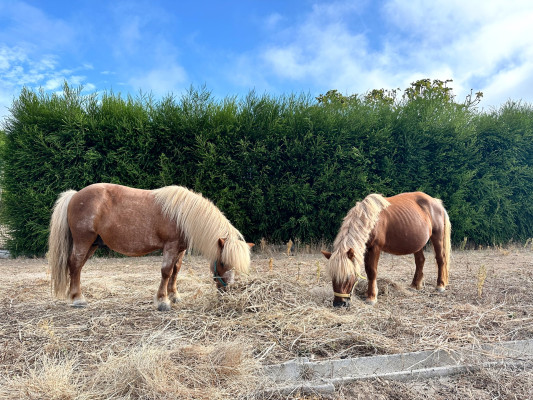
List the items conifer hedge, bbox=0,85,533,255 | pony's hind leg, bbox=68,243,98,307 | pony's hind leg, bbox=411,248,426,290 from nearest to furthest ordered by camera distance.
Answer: pony's hind leg, bbox=68,243,98,307 < pony's hind leg, bbox=411,248,426,290 < conifer hedge, bbox=0,85,533,255

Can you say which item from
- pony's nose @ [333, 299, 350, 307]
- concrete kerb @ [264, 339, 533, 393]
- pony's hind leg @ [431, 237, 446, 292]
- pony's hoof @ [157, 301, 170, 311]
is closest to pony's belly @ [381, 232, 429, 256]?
pony's hind leg @ [431, 237, 446, 292]

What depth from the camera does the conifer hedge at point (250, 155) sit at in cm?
904

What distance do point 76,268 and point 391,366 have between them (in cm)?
381

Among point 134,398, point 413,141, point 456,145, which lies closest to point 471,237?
point 456,145

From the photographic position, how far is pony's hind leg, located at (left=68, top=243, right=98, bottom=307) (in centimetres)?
462

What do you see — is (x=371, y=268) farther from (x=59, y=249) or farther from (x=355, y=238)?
(x=59, y=249)

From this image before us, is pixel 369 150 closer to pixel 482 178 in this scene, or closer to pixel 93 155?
pixel 482 178

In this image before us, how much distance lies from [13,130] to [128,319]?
7793mm

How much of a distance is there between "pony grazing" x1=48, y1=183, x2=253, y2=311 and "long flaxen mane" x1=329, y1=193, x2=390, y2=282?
116 centimetres

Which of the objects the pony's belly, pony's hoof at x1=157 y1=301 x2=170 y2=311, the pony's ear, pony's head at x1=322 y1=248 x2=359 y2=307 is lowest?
pony's hoof at x1=157 y1=301 x2=170 y2=311

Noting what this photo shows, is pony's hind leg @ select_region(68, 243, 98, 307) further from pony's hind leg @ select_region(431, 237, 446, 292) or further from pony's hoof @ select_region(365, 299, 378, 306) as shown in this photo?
pony's hind leg @ select_region(431, 237, 446, 292)

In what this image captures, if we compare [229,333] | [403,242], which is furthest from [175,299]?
[403,242]

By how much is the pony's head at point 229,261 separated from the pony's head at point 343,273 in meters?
0.98

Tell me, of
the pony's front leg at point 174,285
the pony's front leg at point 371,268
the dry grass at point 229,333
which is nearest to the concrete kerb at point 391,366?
the dry grass at point 229,333
